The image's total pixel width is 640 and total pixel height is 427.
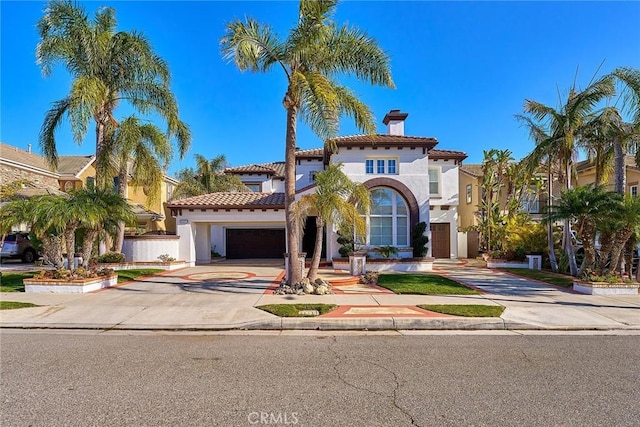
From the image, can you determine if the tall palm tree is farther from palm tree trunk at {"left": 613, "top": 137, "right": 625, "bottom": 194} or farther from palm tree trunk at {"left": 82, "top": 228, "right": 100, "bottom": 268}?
palm tree trunk at {"left": 82, "top": 228, "right": 100, "bottom": 268}

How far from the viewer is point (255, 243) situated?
24.4 m

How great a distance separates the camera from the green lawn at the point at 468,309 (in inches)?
328

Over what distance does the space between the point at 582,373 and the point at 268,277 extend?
11.1 m

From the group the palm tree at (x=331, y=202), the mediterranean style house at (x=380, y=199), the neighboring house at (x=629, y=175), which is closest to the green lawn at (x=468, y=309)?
the palm tree at (x=331, y=202)

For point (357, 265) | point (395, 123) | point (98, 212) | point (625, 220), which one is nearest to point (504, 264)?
point (625, 220)

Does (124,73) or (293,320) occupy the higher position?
(124,73)

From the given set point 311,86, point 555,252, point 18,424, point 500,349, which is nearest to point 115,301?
point 18,424

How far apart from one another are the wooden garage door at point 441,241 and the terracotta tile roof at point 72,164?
27.2m

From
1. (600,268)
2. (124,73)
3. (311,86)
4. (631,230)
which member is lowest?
(600,268)

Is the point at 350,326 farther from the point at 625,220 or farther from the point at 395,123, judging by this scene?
the point at 395,123

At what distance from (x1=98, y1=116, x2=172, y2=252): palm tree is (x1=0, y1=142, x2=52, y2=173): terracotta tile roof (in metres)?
13.8

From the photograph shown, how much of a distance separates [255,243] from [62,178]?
16.8 meters

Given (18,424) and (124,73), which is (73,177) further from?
(18,424)

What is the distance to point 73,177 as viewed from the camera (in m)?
28.3
